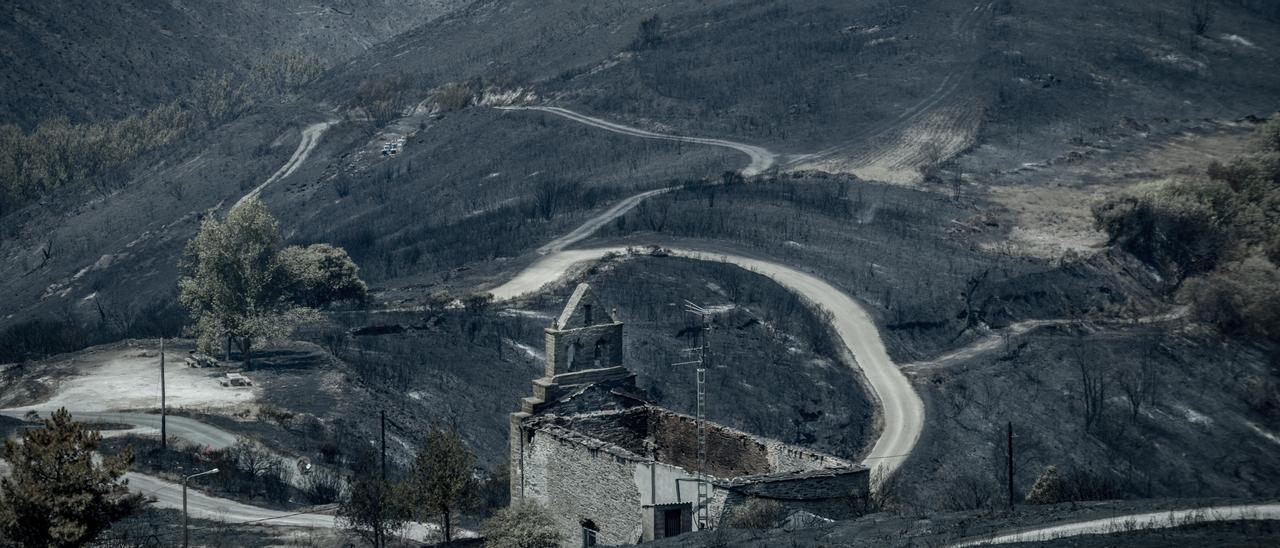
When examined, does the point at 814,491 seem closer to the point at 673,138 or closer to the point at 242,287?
the point at 242,287

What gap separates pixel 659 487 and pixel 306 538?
55.8ft

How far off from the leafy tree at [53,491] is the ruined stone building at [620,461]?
12022mm

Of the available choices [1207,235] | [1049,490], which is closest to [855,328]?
[1207,235]

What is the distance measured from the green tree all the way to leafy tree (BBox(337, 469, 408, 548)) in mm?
37863

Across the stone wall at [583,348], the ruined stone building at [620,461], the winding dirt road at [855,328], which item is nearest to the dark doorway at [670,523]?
the ruined stone building at [620,461]

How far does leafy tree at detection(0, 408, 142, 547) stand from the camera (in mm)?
35750

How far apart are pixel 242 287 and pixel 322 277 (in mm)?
8201

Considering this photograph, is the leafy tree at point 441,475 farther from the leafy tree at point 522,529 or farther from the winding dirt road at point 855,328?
the winding dirt road at point 855,328

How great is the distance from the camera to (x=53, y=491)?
1422 inches

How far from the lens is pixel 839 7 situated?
16975 centimetres

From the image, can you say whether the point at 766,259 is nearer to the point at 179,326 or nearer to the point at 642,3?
the point at 179,326

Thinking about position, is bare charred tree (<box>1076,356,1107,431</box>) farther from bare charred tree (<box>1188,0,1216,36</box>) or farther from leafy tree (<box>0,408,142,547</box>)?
bare charred tree (<box>1188,0,1216,36</box>)

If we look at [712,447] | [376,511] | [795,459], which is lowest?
[376,511]

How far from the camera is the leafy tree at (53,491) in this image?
35.8 meters
